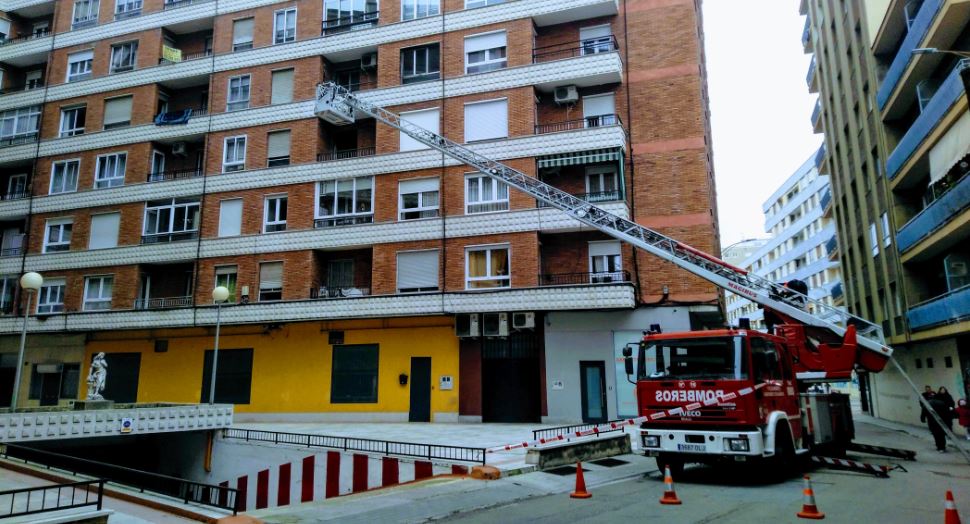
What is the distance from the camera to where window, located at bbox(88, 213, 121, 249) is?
91.7 feet

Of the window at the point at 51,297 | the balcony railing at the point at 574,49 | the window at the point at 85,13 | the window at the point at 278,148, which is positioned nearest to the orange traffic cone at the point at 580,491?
the balcony railing at the point at 574,49

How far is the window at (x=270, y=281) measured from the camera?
990 inches

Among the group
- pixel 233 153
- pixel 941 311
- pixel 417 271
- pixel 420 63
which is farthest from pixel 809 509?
pixel 233 153

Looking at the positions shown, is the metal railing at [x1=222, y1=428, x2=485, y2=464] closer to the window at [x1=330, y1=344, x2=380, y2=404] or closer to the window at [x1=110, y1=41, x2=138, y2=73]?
the window at [x1=330, y1=344, x2=380, y2=404]

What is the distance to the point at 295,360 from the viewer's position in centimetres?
2491

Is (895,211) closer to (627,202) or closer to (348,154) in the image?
(627,202)

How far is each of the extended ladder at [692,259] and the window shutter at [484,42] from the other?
5.65 m

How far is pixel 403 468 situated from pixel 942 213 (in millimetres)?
17884

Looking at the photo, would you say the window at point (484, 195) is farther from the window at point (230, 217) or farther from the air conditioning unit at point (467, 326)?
the window at point (230, 217)

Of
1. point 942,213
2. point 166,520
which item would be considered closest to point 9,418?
point 166,520

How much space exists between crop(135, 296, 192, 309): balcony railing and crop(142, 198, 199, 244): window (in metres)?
2.53

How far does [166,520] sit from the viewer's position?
9523mm

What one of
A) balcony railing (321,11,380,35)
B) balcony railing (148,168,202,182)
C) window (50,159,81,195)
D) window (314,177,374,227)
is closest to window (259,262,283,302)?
window (314,177,374,227)

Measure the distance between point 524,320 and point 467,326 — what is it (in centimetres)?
217
